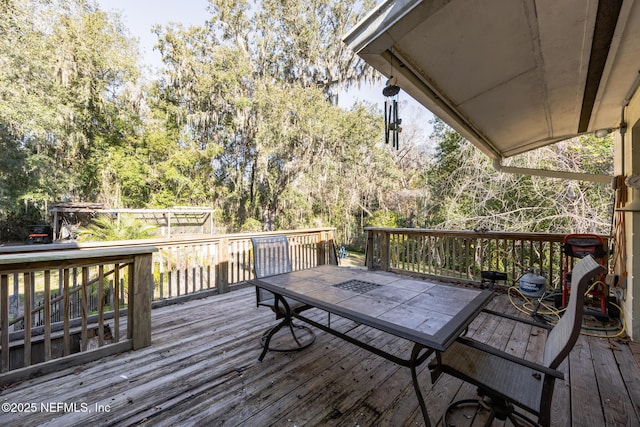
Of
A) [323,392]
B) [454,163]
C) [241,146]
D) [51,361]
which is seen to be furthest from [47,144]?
[454,163]

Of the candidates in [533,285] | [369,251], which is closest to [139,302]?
[369,251]

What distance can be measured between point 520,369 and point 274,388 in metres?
1.53

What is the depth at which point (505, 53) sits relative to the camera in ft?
5.55

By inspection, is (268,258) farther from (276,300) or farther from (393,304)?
(393,304)

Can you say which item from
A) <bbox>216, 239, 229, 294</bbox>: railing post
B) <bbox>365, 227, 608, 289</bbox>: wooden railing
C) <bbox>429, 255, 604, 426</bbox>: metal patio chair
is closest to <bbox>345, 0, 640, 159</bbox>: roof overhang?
<bbox>429, 255, 604, 426</bbox>: metal patio chair

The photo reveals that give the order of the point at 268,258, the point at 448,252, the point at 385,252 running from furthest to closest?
the point at 385,252
the point at 448,252
the point at 268,258

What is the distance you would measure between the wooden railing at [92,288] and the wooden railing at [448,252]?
172 centimetres

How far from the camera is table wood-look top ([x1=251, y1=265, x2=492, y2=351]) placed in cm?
142

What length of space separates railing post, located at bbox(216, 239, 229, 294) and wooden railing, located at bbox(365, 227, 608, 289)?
2.76 meters

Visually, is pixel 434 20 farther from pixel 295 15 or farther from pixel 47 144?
pixel 47 144

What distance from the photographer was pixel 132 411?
1.69 metres

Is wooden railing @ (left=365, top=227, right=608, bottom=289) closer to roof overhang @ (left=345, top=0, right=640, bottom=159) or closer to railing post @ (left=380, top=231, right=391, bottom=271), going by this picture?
railing post @ (left=380, top=231, right=391, bottom=271)

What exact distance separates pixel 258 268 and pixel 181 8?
11.9m

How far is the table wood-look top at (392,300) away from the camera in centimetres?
142
